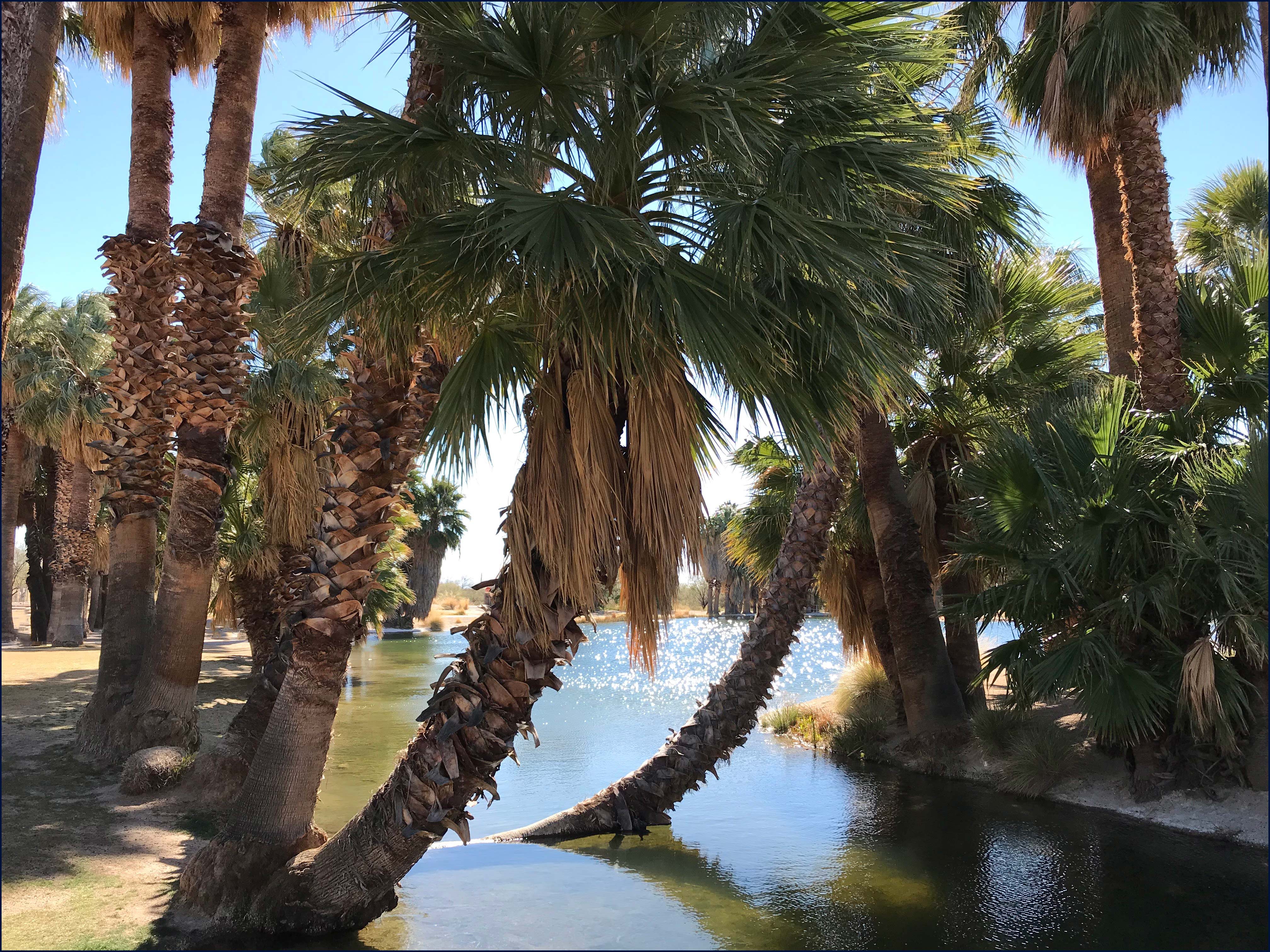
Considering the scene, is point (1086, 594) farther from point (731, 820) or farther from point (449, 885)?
point (449, 885)

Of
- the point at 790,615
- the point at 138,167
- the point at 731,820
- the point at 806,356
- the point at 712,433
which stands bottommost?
the point at 731,820

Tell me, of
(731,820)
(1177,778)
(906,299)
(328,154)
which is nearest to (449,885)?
(731,820)

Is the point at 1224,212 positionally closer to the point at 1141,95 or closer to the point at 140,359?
the point at 1141,95

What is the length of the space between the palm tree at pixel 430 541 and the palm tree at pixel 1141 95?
39.0 meters

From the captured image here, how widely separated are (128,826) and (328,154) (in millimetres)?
5525

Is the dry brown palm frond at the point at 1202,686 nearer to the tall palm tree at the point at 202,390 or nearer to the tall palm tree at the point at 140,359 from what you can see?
the tall palm tree at the point at 202,390

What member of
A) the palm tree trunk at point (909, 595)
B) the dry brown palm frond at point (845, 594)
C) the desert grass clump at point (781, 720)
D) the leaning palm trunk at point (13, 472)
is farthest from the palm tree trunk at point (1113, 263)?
the leaning palm trunk at point (13, 472)

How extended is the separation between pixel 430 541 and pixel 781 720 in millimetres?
37302

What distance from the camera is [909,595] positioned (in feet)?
36.7

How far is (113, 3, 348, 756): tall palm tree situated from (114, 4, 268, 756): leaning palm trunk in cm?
1

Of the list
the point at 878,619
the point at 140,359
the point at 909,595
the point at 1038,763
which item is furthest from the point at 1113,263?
the point at 140,359

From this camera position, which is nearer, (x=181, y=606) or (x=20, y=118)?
(x=20, y=118)

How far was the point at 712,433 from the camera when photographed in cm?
532

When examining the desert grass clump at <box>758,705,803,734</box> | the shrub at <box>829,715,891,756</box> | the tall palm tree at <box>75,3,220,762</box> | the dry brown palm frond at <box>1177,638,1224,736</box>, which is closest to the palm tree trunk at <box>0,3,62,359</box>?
the tall palm tree at <box>75,3,220,762</box>
